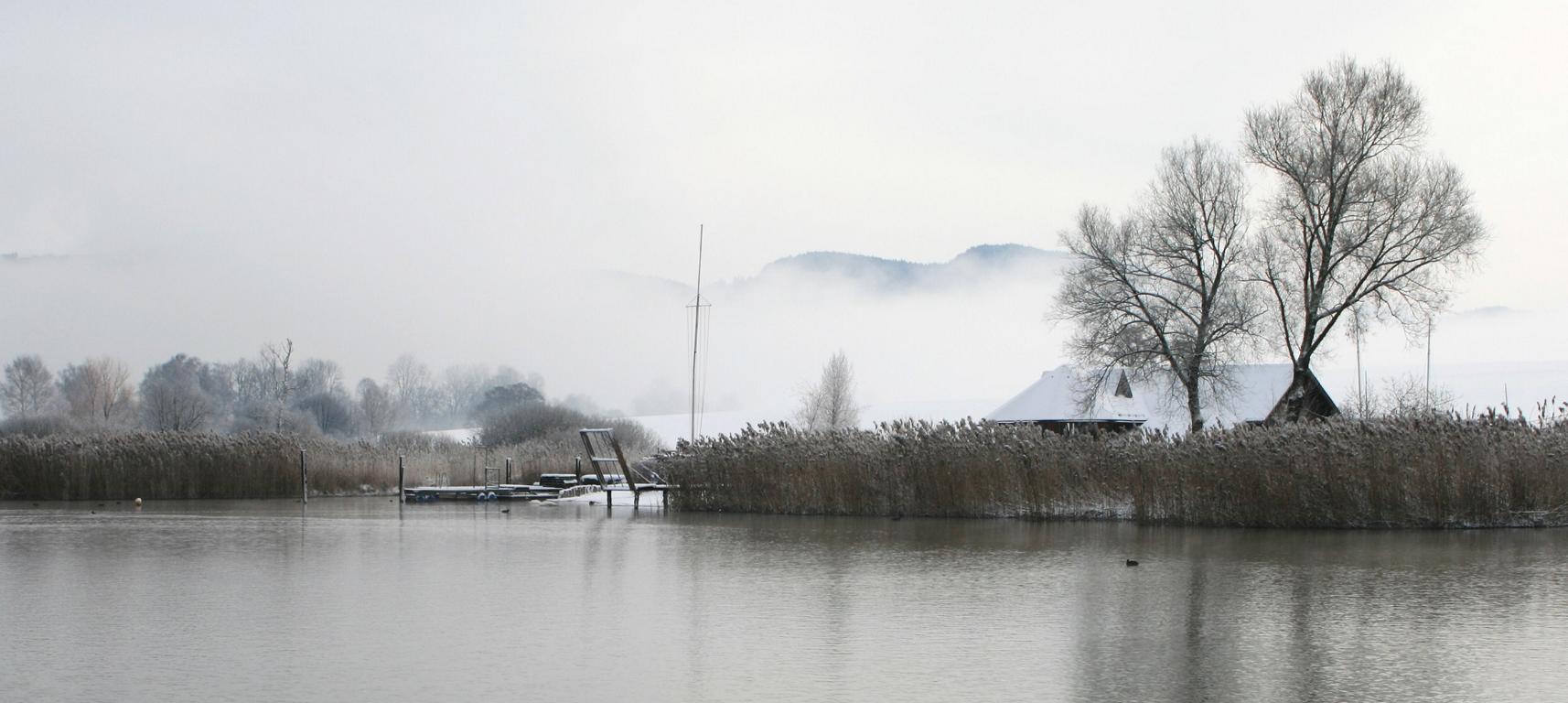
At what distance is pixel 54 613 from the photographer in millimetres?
10492

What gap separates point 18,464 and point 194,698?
98.9 feet

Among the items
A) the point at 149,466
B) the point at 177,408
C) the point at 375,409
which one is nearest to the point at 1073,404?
the point at 149,466

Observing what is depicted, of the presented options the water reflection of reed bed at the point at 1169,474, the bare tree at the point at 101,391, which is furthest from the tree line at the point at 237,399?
the water reflection of reed bed at the point at 1169,474

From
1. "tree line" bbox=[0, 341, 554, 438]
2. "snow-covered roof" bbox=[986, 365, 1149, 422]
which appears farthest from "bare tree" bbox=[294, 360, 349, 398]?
"snow-covered roof" bbox=[986, 365, 1149, 422]

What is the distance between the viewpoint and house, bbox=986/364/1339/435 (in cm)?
4962

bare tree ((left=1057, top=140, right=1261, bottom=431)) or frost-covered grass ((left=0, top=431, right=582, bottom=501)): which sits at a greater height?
bare tree ((left=1057, top=140, right=1261, bottom=431))

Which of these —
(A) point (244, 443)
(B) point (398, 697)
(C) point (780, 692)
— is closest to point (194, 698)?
(B) point (398, 697)

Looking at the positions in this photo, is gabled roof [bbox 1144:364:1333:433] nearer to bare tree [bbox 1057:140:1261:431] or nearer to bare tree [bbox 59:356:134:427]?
bare tree [bbox 1057:140:1261:431]

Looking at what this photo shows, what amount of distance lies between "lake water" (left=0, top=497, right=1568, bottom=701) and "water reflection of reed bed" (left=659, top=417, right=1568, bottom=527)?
196 cm

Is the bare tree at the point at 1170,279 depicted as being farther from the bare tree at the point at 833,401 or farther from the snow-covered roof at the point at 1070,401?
the bare tree at the point at 833,401

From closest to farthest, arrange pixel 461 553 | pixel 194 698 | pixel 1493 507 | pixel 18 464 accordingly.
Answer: pixel 194 698
pixel 461 553
pixel 1493 507
pixel 18 464

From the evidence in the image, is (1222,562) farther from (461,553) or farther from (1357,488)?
(461,553)

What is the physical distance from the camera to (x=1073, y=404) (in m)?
51.4

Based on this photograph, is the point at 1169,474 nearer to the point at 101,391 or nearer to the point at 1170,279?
the point at 1170,279
